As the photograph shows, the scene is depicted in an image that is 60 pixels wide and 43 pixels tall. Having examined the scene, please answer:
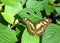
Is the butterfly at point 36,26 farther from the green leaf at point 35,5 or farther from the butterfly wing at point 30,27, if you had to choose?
the green leaf at point 35,5

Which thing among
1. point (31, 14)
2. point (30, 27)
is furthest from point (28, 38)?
point (31, 14)

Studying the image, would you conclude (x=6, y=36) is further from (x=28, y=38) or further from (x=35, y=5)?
(x=35, y=5)

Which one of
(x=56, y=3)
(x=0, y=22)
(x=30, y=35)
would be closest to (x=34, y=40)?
(x=30, y=35)

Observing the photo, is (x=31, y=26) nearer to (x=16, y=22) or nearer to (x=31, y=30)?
(x=31, y=30)

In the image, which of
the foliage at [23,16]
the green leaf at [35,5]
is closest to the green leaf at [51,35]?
the foliage at [23,16]

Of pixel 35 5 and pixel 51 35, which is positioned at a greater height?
pixel 35 5

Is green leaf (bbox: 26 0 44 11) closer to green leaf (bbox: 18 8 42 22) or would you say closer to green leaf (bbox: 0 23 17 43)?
green leaf (bbox: 18 8 42 22)
